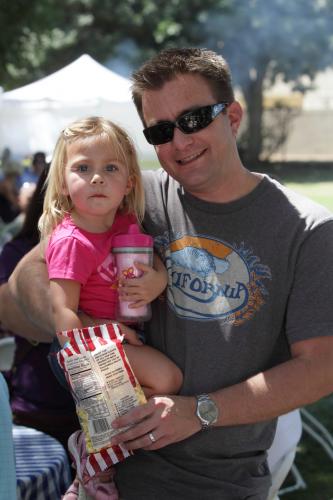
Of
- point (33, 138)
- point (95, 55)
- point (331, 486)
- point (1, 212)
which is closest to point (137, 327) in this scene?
point (331, 486)

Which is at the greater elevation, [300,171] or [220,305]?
[220,305]

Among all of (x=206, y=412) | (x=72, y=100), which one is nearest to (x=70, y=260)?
(x=206, y=412)

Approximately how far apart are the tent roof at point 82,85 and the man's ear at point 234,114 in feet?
14.5

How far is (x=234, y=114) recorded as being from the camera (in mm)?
2285

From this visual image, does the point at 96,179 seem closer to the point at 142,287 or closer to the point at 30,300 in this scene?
the point at 142,287

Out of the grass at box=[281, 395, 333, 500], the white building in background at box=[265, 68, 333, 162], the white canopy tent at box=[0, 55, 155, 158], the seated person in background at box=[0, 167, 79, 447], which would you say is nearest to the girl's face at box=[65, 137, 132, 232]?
the seated person in background at box=[0, 167, 79, 447]

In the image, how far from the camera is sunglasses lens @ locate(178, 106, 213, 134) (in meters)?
2.11

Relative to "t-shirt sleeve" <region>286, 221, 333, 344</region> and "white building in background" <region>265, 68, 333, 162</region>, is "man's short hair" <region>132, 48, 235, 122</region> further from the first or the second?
"white building in background" <region>265, 68, 333, 162</region>

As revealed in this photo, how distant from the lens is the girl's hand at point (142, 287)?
2035 millimetres

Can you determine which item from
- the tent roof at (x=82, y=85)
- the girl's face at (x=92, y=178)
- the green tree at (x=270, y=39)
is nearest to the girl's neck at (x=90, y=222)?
the girl's face at (x=92, y=178)

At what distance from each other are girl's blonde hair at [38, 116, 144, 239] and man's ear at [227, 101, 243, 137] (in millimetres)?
333

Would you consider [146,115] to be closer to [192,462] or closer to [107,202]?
[107,202]

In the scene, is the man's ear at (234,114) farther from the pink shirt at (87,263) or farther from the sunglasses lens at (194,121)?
the pink shirt at (87,263)

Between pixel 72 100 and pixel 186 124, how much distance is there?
16.8ft
